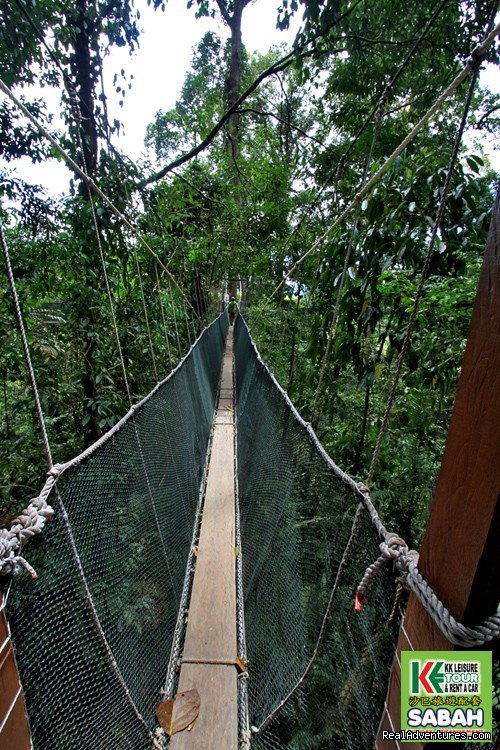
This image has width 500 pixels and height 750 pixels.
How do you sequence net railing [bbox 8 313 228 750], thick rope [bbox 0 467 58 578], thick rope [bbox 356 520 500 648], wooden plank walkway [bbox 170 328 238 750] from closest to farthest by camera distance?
thick rope [bbox 356 520 500 648] → thick rope [bbox 0 467 58 578] → net railing [bbox 8 313 228 750] → wooden plank walkway [bbox 170 328 238 750]

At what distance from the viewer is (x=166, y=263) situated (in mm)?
3334

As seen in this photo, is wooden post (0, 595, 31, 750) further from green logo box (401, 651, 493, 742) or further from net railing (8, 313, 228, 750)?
green logo box (401, 651, 493, 742)

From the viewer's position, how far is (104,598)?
1.04 metres

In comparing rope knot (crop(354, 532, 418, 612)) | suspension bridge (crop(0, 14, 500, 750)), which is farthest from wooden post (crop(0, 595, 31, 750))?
rope knot (crop(354, 532, 418, 612))

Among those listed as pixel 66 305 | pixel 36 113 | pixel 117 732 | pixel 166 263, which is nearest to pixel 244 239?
pixel 166 263

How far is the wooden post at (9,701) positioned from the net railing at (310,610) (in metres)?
0.61

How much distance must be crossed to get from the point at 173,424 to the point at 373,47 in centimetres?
303

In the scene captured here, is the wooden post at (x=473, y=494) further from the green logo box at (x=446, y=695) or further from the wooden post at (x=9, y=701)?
the wooden post at (x=9, y=701)


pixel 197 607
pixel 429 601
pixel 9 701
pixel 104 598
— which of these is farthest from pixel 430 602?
pixel 197 607

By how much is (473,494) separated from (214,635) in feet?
4.21

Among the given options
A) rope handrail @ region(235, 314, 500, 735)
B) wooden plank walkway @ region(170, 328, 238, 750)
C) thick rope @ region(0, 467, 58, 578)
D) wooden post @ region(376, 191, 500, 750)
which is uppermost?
wooden post @ region(376, 191, 500, 750)

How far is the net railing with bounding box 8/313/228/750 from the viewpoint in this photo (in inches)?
29.2

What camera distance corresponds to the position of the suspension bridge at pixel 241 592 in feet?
1.62

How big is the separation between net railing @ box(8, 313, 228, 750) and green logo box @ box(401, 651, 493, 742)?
0.67 metres
